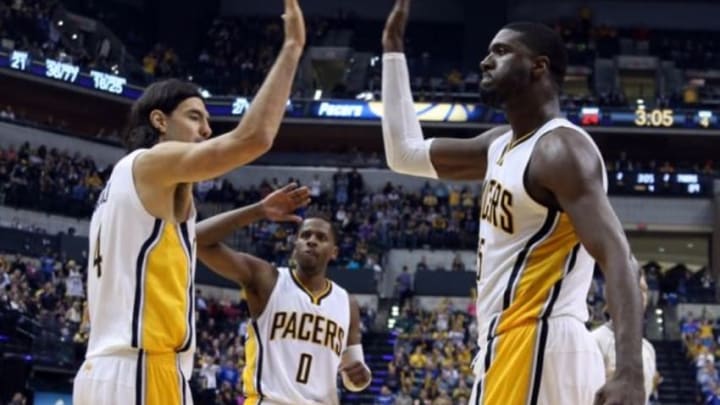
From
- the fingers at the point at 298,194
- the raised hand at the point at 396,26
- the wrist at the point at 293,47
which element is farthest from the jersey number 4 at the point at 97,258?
the fingers at the point at 298,194

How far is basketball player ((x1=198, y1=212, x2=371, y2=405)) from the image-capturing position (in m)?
7.40

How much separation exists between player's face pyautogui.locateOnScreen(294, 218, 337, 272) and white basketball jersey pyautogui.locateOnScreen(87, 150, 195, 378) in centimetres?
308

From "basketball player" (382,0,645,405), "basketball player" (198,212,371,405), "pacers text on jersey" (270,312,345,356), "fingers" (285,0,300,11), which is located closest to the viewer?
"basketball player" (382,0,645,405)

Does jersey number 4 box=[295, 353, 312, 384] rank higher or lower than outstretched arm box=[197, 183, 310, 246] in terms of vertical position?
lower

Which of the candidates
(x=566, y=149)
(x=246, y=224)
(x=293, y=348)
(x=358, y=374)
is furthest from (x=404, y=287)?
(x=566, y=149)

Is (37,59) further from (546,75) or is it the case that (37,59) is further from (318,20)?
(546,75)

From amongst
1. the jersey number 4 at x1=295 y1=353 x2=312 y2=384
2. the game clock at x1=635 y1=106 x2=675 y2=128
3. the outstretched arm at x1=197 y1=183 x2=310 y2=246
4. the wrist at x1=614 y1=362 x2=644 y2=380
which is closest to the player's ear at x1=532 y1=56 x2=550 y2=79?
the wrist at x1=614 y1=362 x2=644 y2=380

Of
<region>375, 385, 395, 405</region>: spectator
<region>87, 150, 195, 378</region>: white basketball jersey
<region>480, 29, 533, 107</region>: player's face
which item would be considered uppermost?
<region>480, 29, 533, 107</region>: player's face

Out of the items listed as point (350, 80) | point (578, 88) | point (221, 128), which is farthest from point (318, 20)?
point (578, 88)

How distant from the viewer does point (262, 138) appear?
14.4 feet

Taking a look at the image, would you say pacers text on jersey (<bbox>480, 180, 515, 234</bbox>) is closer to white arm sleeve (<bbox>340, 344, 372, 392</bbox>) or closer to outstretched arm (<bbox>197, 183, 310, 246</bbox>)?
outstretched arm (<bbox>197, 183, 310, 246</bbox>)

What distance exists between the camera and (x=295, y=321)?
7.64 meters

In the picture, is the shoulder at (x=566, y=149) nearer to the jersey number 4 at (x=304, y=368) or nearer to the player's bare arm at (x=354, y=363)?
the jersey number 4 at (x=304, y=368)

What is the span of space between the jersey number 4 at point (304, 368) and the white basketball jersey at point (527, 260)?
10.4ft
